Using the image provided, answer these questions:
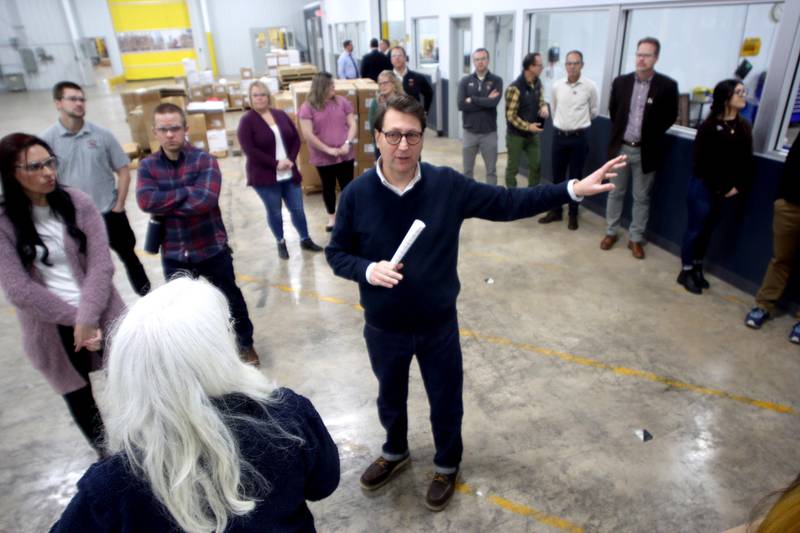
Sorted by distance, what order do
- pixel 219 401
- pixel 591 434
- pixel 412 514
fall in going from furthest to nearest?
1. pixel 591 434
2. pixel 412 514
3. pixel 219 401

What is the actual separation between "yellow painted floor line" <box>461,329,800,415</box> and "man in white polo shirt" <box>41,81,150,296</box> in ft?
8.68

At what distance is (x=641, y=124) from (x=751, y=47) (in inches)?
Answer: 66.9

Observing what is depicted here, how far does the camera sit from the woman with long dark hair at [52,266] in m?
2.00

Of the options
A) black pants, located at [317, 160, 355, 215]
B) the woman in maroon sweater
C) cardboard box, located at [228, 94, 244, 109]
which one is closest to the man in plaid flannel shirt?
the woman in maroon sweater

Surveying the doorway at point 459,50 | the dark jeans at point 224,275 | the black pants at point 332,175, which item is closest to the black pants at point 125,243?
the dark jeans at point 224,275

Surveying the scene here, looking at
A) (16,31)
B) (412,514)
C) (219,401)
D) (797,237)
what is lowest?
(412,514)

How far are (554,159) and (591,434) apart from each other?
11.0 feet

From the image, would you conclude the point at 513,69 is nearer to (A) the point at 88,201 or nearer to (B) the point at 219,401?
(A) the point at 88,201

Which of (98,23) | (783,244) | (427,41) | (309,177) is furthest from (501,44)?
(98,23)

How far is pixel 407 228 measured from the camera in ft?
6.26

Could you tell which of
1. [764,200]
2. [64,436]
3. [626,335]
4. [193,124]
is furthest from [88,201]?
[193,124]

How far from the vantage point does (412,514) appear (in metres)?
2.37

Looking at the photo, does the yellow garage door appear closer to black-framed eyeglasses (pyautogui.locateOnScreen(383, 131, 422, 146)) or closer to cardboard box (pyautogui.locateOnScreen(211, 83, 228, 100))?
cardboard box (pyautogui.locateOnScreen(211, 83, 228, 100))

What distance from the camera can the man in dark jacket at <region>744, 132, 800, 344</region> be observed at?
324cm
